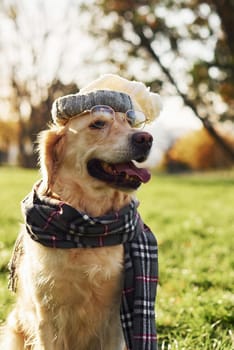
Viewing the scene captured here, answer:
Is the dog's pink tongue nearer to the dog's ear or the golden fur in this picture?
the golden fur

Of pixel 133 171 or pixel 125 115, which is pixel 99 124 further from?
pixel 133 171

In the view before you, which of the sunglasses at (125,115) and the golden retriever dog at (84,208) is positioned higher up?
the sunglasses at (125,115)

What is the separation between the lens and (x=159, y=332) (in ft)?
13.7

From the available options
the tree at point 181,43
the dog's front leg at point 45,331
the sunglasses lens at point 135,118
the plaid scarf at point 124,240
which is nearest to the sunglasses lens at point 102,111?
the sunglasses lens at point 135,118

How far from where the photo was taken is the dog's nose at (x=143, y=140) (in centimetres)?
296

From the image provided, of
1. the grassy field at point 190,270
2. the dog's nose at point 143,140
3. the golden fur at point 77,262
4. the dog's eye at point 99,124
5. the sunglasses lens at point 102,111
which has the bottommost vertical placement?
the grassy field at point 190,270

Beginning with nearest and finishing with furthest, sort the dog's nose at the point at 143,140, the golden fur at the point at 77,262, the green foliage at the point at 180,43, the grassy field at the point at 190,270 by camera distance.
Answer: the dog's nose at the point at 143,140, the golden fur at the point at 77,262, the grassy field at the point at 190,270, the green foliage at the point at 180,43

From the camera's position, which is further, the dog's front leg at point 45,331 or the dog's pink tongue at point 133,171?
the dog's front leg at point 45,331

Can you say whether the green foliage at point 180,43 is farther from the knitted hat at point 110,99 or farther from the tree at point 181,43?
the knitted hat at point 110,99

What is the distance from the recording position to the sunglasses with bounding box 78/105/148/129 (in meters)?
3.09

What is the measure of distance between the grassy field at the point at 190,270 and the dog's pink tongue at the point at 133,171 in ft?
4.73

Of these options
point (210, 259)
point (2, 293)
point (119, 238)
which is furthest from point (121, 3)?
point (119, 238)

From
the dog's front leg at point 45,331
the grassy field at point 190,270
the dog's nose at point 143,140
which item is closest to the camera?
the dog's nose at point 143,140

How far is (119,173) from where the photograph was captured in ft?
10.0
